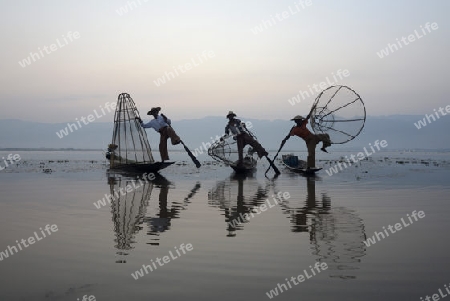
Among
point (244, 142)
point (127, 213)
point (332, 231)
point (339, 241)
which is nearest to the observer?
point (339, 241)

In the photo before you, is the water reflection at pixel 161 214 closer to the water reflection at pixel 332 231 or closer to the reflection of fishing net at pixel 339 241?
the water reflection at pixel 332 231

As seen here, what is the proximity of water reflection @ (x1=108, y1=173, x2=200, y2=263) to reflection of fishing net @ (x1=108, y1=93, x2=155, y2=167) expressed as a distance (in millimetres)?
8823

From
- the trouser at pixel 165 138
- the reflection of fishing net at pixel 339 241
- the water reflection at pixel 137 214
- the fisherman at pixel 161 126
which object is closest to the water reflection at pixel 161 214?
the water reflection at pixel 137 214

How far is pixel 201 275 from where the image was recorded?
550cm

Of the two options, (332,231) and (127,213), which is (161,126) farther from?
(332,231)

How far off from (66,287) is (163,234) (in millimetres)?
3012

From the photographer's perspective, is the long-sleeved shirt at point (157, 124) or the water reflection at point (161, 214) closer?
the water reflection at point (161, 214)

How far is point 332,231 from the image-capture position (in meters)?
8.38

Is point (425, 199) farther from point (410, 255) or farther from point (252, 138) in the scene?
point (252, 138)

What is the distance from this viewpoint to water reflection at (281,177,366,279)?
20.0 ft

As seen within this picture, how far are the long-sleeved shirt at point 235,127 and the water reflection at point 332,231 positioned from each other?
40.0 ft

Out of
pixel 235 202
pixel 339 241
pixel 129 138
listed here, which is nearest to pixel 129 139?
pixel 129 138

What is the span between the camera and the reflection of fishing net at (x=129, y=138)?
80.9ft

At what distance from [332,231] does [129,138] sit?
18.1 metres
